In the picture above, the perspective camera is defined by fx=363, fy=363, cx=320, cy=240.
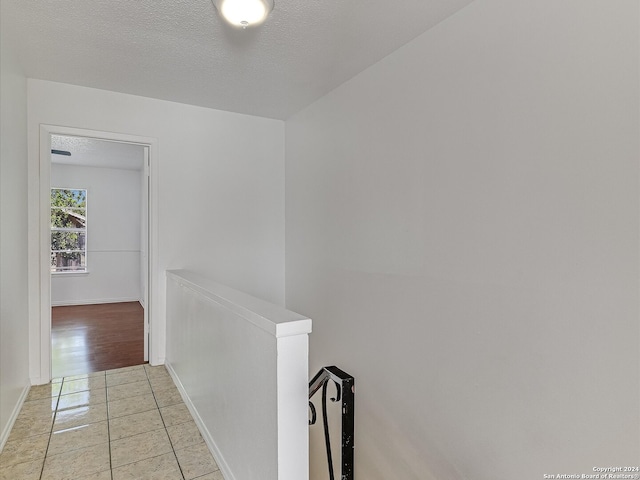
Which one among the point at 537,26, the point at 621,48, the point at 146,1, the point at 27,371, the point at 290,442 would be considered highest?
the point at 146,1

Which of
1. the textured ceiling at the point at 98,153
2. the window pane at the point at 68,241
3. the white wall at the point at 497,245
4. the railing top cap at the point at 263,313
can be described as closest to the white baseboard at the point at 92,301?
the window pane at the point at 68,241

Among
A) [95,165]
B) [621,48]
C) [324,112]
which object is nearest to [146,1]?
[324,112]

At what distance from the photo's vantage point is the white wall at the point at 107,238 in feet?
20.8

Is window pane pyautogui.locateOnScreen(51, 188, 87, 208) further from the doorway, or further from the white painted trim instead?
the white painted trim

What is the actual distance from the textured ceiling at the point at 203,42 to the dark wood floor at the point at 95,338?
2.50 metres

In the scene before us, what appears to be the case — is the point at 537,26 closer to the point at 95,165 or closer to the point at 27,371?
the point at 27,371

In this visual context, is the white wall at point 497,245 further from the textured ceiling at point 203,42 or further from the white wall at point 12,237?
the white wall at point 12,237

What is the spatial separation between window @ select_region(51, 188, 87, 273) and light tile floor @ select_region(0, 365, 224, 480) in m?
4.23

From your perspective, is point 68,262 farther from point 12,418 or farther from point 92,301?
point 12,418

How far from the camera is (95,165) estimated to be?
6.34 m

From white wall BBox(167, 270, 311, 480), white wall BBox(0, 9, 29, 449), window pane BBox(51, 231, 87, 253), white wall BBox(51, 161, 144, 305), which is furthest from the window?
white wall BBox(167, 270, 311, 480)

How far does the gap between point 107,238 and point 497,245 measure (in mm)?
6803

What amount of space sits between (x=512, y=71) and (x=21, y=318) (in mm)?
3469

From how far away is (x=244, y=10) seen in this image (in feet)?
6.02
